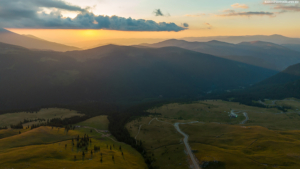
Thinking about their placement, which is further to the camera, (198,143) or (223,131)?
(223,131)

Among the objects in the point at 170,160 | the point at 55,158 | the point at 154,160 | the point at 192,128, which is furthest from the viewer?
the point at 192,128

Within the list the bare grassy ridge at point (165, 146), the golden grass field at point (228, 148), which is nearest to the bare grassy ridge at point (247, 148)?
the golden grass field at point (228, 148)

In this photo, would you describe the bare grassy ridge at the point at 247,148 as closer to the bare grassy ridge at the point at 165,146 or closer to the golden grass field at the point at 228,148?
the golden grass field at the point at 228,148

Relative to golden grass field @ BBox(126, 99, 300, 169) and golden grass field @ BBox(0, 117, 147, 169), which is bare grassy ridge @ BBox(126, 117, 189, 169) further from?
golden grass field @ BBox(0, 117, 147, 169)

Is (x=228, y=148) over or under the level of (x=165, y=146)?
over

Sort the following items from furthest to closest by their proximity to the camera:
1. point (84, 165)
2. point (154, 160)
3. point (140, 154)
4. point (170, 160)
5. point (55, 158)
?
1. point (140, 154)
2. point (154, 160)
3. point (170, 160)
4. point (55, 158)
5. point (84, 165)

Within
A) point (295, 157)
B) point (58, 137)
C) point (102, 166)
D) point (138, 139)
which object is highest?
point (295, 157)

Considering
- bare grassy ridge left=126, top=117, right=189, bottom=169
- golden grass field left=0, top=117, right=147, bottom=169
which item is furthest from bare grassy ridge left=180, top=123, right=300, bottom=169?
golden grass field left=0, top=117, right=147, bottom=169

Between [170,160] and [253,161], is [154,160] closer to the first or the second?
[170,160]

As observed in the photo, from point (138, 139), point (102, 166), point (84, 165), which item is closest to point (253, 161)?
point (102, 166)

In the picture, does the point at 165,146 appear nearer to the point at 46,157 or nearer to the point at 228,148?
the point at 228,148

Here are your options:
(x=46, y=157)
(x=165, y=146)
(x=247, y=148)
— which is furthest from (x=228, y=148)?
(x=46, y=157)
